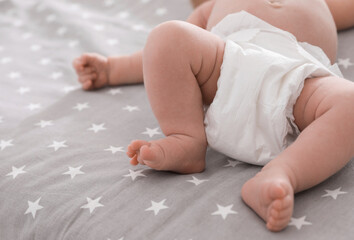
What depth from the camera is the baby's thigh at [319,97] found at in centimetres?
85

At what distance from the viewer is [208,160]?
995 millimetres

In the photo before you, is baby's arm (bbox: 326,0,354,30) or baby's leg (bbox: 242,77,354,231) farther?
baby's arm (bbox: 326,0,354,30)

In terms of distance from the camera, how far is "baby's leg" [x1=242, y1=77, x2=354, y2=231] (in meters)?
0.74

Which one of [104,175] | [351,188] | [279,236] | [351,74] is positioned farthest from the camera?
[351,74]

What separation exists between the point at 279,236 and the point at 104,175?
1.20 feet

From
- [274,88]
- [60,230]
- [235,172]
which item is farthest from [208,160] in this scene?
[60,230]

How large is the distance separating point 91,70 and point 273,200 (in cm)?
74

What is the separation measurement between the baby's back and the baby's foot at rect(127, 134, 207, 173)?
354mm

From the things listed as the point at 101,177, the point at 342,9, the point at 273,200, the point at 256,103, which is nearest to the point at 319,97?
the point at 256,103

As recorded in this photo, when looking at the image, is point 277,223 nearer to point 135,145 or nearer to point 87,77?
point 135,145

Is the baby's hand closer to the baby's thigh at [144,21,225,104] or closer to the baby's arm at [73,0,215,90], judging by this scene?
the baby's arm at [73,0,215,90]

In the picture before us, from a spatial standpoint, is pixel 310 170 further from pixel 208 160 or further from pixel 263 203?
pixel 208 160

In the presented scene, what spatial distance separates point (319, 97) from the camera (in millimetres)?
883

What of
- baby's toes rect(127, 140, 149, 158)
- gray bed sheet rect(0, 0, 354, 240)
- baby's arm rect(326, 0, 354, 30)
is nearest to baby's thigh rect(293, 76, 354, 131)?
gray bed sheet rect(0, 0, 354, 240)
